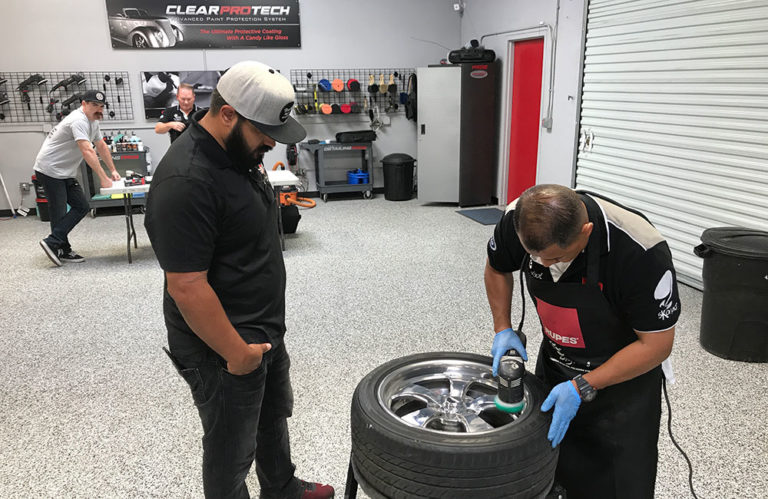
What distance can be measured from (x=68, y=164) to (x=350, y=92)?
4.21m

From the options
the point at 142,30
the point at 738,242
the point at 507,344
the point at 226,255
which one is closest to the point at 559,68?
the point at 738,242

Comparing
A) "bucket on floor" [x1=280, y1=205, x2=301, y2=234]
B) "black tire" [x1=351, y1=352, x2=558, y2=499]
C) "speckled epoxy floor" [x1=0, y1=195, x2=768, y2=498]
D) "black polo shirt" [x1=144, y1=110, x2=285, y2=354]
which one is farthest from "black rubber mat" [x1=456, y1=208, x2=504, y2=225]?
"black tire" [x1=351, y1=352, x2=558, y2=499]

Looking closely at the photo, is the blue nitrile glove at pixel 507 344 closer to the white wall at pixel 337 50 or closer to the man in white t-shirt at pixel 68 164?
the man in white t-shirt at pixel 68 164

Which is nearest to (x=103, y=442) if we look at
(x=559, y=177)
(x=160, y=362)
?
(x=160, y=362)

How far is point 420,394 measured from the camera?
1685 millimetres

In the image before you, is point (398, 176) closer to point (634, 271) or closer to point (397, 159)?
point (397, 159)

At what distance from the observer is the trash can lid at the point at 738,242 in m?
3.11

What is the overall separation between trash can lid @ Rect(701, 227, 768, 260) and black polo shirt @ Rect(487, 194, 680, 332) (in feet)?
6.77

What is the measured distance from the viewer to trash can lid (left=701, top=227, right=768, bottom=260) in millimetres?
3113

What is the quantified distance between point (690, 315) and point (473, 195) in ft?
13.7

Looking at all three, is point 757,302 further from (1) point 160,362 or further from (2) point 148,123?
(2) point 148,123

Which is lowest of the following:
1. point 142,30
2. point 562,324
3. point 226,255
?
point 562,324

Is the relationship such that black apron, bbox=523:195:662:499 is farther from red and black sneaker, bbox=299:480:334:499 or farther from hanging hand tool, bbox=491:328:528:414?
red and black sneaker, bbox=299:480:334:499

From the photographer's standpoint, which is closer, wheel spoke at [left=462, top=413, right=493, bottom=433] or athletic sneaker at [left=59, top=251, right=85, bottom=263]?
wheel spoke at [left=462, top=413, right=493, bottom=433]
